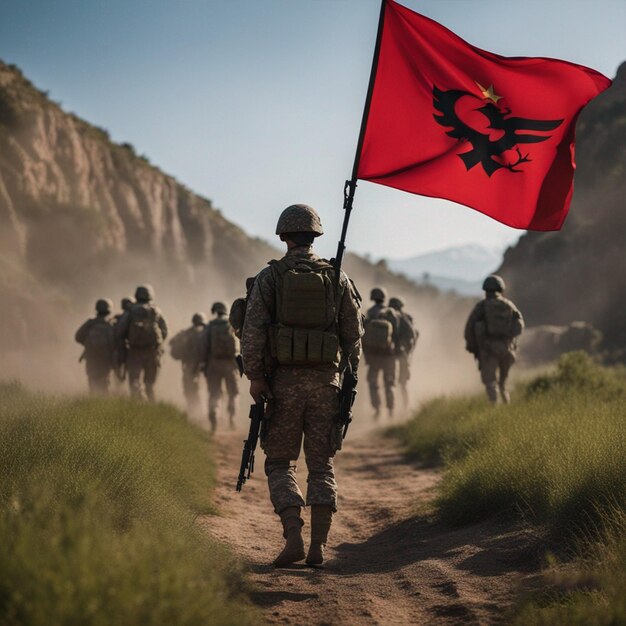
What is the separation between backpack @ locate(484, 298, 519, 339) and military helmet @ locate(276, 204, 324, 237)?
317 inches

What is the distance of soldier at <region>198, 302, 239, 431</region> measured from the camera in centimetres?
1639

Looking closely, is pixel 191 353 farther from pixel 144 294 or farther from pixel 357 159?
pixel 357 159

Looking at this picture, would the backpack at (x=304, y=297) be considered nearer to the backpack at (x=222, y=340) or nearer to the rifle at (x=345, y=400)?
the rifle at (x=345, y=400)

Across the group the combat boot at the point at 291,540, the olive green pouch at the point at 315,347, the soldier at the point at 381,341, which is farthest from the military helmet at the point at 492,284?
the combat boot at the point at 291,540

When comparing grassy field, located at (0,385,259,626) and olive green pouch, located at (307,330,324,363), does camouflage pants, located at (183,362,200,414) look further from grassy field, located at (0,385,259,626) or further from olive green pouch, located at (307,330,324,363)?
olive green pouch, located at (307,330,324,363)

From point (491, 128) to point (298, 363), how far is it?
270cm

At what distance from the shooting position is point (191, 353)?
18.4 meters

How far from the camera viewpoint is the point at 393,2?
733 centimetres

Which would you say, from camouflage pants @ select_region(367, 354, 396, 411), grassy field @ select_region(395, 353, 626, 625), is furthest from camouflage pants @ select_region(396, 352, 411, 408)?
grassy field @ select_region(395, 353, 626, 625)

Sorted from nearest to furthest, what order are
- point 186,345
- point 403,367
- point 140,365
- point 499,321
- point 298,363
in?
point 298,363 → point 499,321 → point 140,365 → point 186,345 → point 403,367

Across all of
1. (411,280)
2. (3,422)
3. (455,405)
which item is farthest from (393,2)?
(411,280)

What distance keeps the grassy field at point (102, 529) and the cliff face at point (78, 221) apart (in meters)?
23.4

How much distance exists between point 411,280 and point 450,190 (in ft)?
241

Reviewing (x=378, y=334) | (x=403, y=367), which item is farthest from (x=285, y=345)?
(x=403, y=367)
